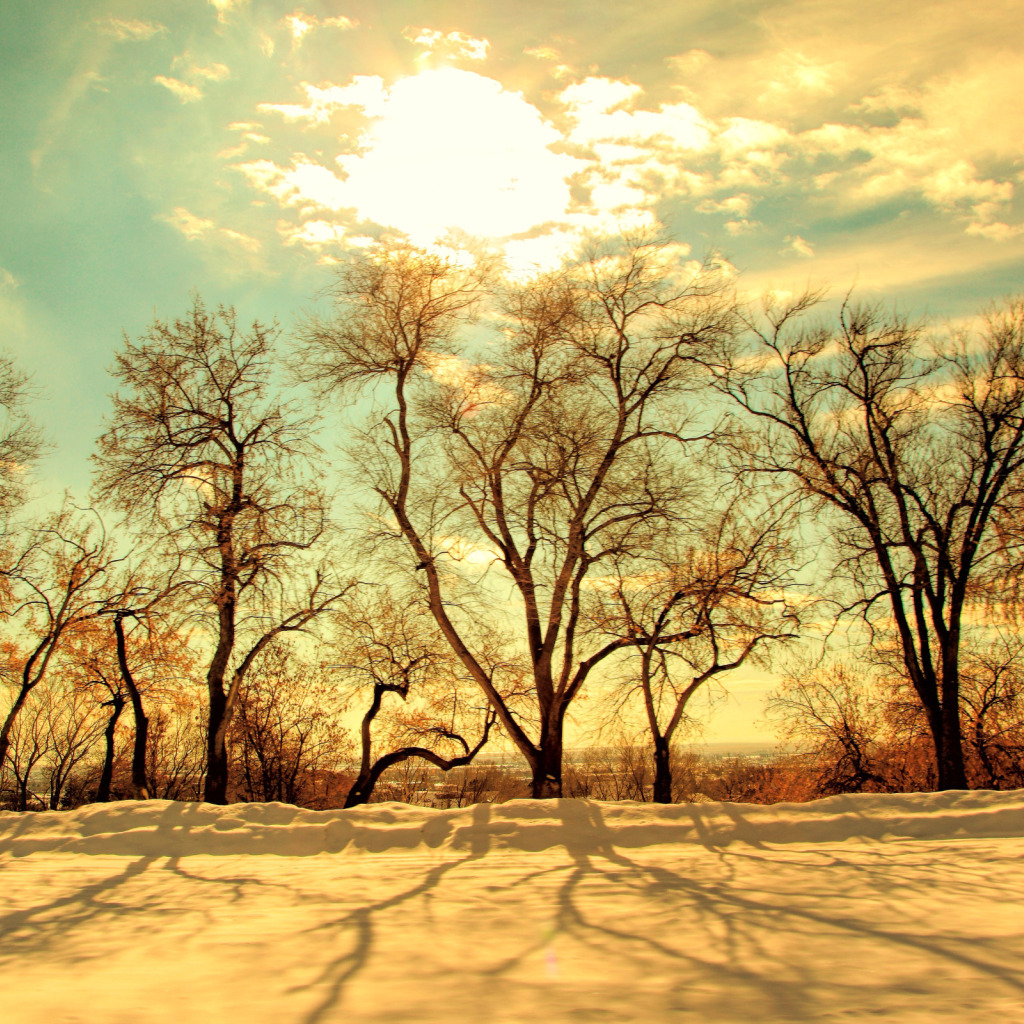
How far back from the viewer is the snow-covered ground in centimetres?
337

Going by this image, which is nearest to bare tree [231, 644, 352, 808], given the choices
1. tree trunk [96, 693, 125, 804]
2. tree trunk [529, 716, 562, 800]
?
tree trunk [96, 693, 125, 804]

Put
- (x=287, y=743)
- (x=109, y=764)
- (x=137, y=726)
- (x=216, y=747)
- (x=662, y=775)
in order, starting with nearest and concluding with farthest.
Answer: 1. (x=216, y=747)
2. (x=662, y=775)
3. (x=137, y=726)
4. (x=109, y=764)
5. (x=287, y=743)

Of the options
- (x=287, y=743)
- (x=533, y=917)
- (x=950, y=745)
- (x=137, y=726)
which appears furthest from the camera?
(x=287, y=743)

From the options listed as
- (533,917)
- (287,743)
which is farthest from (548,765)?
(287,743)

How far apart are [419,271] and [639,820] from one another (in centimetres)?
1186

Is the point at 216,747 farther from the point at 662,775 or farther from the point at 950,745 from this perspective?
the point at 950,745

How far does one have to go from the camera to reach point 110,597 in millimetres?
18906

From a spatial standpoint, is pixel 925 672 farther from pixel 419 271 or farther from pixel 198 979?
pixel 198 979

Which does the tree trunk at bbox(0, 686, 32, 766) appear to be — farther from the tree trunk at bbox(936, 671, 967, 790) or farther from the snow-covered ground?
the tree trunk at bbox(936, 671, 967, 790)

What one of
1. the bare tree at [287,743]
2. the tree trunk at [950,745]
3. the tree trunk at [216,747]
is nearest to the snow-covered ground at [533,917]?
the tree trunk at [216,747]

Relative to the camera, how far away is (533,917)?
4918 mm

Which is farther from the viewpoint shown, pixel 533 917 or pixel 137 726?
pixel 137 726

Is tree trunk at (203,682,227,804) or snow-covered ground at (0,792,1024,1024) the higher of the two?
tree trunk at (203,682,227,804)

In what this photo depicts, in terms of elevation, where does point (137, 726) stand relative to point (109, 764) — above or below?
above
